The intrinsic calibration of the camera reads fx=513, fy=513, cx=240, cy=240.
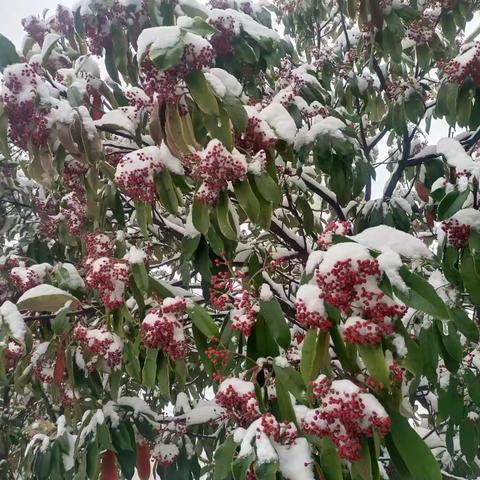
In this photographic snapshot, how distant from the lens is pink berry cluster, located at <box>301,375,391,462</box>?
1087mm

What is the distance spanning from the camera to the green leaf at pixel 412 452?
1.10m

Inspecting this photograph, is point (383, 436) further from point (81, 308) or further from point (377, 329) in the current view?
point (81, 308)

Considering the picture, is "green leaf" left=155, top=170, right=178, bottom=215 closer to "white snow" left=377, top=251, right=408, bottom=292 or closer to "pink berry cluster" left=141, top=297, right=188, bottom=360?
"pink berry cluster" left=141, top=297, right=188, bottom=360

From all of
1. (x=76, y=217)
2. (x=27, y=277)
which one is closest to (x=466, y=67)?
(x=76, y=217)

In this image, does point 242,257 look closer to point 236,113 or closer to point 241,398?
point 236,113

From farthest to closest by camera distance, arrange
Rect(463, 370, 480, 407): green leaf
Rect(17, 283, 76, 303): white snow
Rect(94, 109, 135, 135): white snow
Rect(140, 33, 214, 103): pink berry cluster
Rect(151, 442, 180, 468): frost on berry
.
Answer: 1. Rect(151, 442, 180, 468): frost on berry
2. Rect(94, 109, 135, 135): white snow
3. Rect(17, 283, 76, 303): white snow
4. Rect(463, 370, 480, 407): green leaf
5. Rect(140, 33, 214, 103): pink berry cluster

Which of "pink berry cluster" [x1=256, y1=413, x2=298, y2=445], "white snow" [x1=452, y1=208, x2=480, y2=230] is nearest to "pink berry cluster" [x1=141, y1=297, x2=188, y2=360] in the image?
"pink berry cluster" [x1=256, y1=413, x2=298, y2=445]

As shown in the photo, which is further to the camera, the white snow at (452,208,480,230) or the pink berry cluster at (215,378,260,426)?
the white snow at (452,208,480,230)

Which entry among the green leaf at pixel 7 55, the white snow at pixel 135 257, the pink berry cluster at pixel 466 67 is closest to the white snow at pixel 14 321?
the white snow at pixel 135 257

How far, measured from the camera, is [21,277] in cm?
252

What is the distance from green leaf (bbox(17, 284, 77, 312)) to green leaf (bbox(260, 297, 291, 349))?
0.92 metres

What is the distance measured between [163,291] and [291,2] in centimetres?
281

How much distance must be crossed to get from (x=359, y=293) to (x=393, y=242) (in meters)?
0.28

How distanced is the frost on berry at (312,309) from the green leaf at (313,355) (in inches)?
1.3
